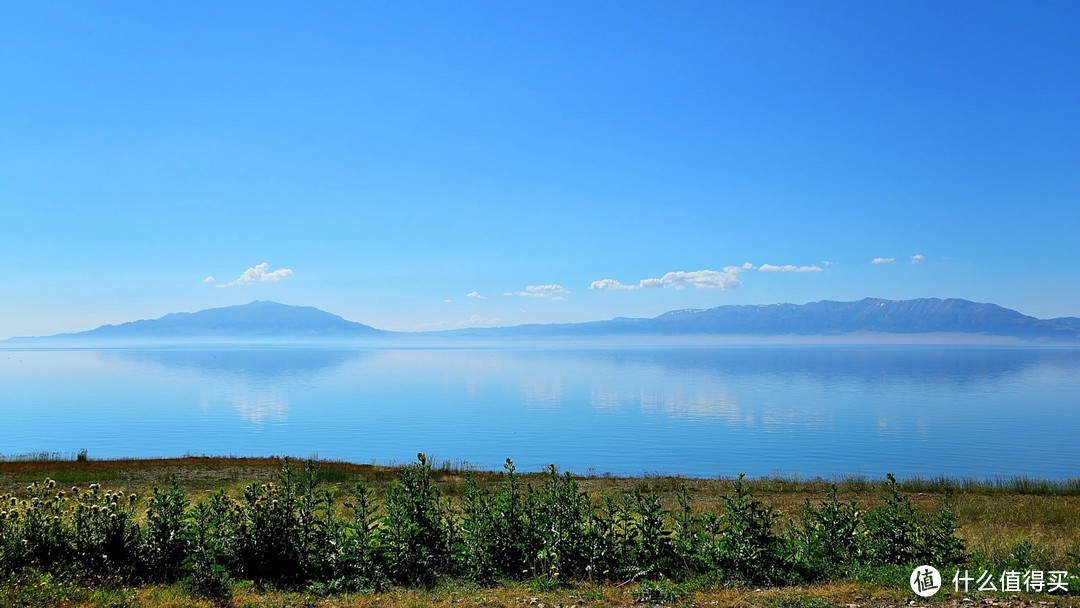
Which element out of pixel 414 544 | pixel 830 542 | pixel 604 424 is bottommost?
pixel 604 424

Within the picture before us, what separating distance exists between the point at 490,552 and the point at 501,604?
6.26 feet

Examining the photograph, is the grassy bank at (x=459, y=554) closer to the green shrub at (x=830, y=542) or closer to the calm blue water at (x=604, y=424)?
the green shrub at (x=830, y=542)

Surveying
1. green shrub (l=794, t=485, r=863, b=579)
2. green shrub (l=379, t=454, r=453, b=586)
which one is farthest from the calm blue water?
green shrub (l=379, t=454, r=453, b=586)

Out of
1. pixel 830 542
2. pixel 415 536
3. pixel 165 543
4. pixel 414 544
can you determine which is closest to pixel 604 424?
pixel 830 542

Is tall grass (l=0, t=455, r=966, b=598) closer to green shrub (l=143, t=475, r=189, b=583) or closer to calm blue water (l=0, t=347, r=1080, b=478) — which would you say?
green shrub (l=143, t=475, r=189, b=583)

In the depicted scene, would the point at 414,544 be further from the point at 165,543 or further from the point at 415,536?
the point at 165,543

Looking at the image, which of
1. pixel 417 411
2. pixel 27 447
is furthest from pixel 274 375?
pixel 27 447

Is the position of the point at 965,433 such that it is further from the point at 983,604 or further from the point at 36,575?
the point at 36,575

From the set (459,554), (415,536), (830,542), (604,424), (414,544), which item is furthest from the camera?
(604,424)

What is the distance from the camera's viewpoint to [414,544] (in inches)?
455

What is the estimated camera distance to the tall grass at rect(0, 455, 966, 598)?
11055mm

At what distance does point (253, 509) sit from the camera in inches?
463

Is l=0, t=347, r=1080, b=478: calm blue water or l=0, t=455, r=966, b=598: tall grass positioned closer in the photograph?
l=0, t=455, r=966, b=598: tall grass

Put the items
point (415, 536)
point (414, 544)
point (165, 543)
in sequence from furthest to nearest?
point (415, 536), point (414, 544), point (165, 543)
